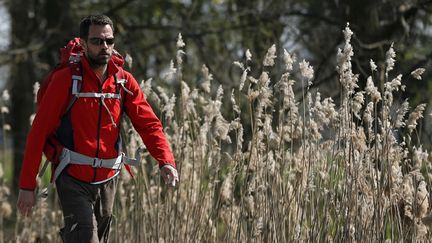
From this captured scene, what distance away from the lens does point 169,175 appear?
4324 mm

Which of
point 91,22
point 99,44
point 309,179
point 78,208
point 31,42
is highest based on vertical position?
point 31,42

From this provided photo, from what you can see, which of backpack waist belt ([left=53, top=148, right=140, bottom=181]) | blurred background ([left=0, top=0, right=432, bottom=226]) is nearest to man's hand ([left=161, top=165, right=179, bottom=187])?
backpack waist belt ([left=53, top=148, right=140, bottom=181])

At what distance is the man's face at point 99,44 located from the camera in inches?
168

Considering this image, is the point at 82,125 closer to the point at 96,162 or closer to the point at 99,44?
the point at 96,162

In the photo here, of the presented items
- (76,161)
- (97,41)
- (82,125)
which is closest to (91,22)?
(97,41)

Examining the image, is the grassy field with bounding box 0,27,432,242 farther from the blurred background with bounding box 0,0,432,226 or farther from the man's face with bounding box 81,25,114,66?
the blurred background with bounding box 0,0,432,226

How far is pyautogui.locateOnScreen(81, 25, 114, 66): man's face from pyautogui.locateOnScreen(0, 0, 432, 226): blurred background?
9.58 ft

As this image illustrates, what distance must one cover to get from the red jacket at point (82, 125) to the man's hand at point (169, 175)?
31 mm

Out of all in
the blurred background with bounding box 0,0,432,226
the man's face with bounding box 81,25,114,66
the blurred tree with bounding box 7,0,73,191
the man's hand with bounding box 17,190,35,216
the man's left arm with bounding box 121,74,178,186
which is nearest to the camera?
the man's hand with bounding box 17,190,35,216

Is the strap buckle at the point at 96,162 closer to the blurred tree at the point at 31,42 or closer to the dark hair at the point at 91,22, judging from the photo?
the dark hair at the point at 91,22

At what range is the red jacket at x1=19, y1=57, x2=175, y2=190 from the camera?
4.21m

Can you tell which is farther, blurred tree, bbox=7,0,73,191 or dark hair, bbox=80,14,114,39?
blurred tree, bbox=7,0,73,191

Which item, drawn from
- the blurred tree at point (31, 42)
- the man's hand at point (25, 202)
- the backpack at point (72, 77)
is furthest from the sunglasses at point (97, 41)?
Answer: the blurred tree at point (31, 42)

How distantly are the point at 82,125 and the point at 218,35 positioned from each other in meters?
6.03
